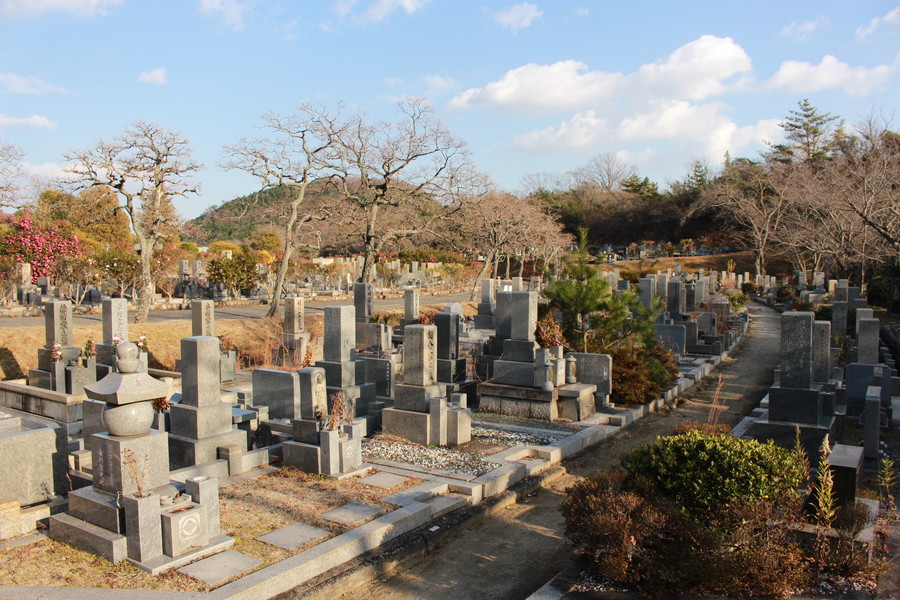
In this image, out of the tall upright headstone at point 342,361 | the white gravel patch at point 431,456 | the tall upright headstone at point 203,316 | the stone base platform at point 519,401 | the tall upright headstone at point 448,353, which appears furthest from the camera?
the tall upright headstone at point 203,316

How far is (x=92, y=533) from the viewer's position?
557cm

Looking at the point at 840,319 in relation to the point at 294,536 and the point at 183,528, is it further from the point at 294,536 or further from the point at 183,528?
the point at 183,528

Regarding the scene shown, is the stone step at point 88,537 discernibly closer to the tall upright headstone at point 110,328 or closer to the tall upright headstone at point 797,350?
the tall upright headstone at point 110,328

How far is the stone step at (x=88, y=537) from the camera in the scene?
17.8ft

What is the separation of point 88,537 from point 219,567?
125cm

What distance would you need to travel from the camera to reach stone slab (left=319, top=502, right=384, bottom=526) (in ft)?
20.9

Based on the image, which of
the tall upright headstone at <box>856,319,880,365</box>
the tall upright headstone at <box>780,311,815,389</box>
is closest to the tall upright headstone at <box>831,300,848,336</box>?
the tall upright headstone at <box>856,319,880,365</box>

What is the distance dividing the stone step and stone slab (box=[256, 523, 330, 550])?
1.17m

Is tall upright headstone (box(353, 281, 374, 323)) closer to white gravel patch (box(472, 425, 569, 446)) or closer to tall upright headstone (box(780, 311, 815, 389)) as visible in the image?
white gravel patch (box(472, 425, 569, 446))

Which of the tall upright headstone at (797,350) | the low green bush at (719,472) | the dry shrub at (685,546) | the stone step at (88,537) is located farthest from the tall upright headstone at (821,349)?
the stone step at (88,537)

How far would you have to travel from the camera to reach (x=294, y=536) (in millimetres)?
6027

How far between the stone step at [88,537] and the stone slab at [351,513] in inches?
72.1

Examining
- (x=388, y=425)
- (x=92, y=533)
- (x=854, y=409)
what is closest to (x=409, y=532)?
(x=92, y=533)

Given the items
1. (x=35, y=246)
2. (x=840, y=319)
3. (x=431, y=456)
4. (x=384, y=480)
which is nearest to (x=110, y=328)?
(x=431, y=456)
